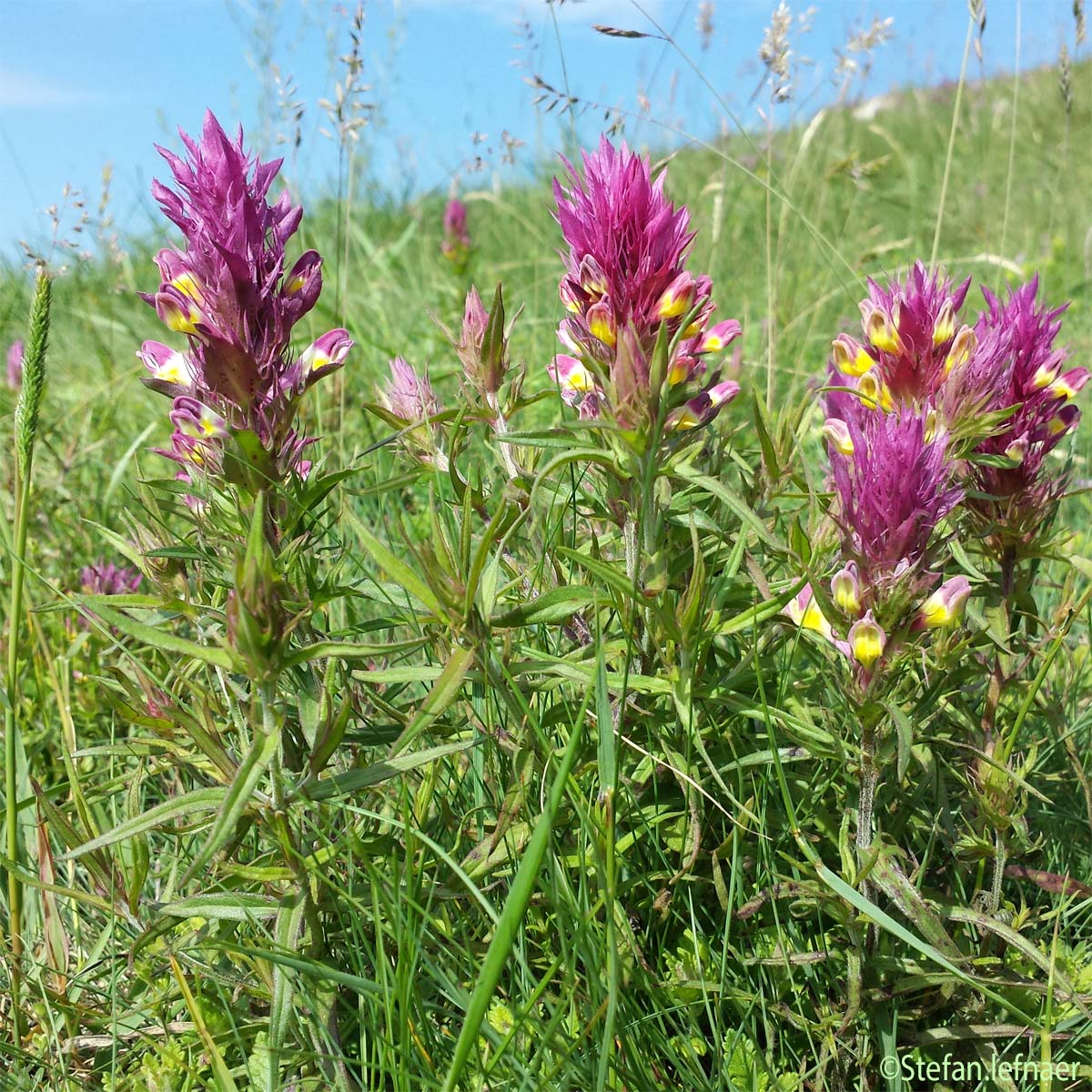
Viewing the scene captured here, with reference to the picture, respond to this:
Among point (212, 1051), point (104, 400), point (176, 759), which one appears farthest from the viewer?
point (104, 400)

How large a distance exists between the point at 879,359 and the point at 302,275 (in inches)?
36.5

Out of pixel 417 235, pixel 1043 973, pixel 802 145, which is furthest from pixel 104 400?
pixel 1043 973

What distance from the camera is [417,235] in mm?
6078

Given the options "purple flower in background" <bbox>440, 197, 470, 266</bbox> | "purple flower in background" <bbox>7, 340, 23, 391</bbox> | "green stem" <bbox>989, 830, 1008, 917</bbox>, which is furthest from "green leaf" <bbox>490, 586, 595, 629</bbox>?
"purple flower in background" <bbox>440, 197, 470, 266</bbox>

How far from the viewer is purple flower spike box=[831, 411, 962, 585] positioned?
1.21m

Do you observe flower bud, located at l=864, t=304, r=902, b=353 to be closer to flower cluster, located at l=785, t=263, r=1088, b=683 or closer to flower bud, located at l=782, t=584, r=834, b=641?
flower cluster, located at l=785, t=263, r=1088, b=683

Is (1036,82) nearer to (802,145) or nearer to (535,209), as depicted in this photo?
(535,209)

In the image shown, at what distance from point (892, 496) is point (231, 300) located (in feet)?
3.03

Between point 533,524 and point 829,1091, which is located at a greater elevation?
point 533,524

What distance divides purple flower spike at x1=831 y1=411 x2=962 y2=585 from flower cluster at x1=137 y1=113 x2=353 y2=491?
2.55 ft

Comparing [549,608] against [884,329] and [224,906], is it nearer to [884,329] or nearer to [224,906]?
[224,906]

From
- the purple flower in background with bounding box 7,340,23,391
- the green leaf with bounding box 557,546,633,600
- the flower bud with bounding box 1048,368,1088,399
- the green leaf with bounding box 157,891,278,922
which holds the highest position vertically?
the purple flower in background with bounding box 7,340,23,391

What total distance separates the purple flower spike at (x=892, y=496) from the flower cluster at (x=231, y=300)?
0.78 m

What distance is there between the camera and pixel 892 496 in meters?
1.23
